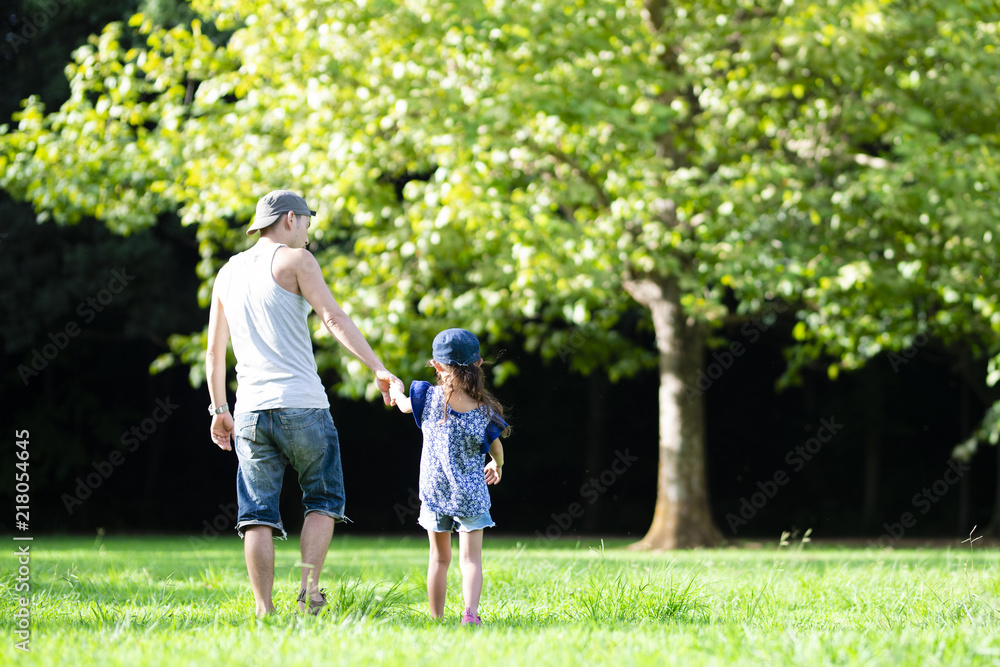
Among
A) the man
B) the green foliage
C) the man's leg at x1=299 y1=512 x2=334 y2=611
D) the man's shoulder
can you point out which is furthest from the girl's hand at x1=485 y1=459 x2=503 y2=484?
the green foliage

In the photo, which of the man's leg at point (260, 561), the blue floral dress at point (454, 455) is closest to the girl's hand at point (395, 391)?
the blue floral dress at point (454, 455)

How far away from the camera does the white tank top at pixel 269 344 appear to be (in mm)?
4531

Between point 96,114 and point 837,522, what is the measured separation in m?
18.4

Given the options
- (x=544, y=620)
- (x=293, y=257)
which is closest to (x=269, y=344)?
(x=293, y=257)

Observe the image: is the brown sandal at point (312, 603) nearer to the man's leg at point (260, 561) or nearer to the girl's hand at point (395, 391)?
the man's leg at point (260, 561)

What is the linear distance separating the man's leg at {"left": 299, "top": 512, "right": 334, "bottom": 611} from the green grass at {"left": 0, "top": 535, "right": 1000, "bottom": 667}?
14 cm

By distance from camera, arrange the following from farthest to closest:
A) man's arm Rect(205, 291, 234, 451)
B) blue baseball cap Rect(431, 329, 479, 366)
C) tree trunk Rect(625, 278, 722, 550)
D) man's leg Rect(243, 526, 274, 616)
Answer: tree trunk Rect(625, 278, 722, 550), man's arm Rect(205, 291, 234, 451), blue baseball cap Rect(431, 329, 479, 366), man's leg Rect(243, 526, 274, 616)

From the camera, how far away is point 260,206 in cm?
479

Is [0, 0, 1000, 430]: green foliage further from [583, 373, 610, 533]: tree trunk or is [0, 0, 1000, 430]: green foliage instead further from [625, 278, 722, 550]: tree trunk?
[583, 373, 610, 533]: tree trunk

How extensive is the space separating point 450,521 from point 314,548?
1.98ft

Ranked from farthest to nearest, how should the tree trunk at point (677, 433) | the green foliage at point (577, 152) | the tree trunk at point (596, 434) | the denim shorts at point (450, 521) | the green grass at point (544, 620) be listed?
the tree trunk at point (596, 434) < the tree trunk at point (677, 433) < the green foliage at point (577, 152) < the denim shorts at point (450, 521) < the green grass at point (544, 620)

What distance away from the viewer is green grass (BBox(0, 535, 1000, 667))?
3477mm

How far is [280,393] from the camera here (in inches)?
177

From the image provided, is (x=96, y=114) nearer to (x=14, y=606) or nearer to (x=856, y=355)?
(x=14, y=606)
